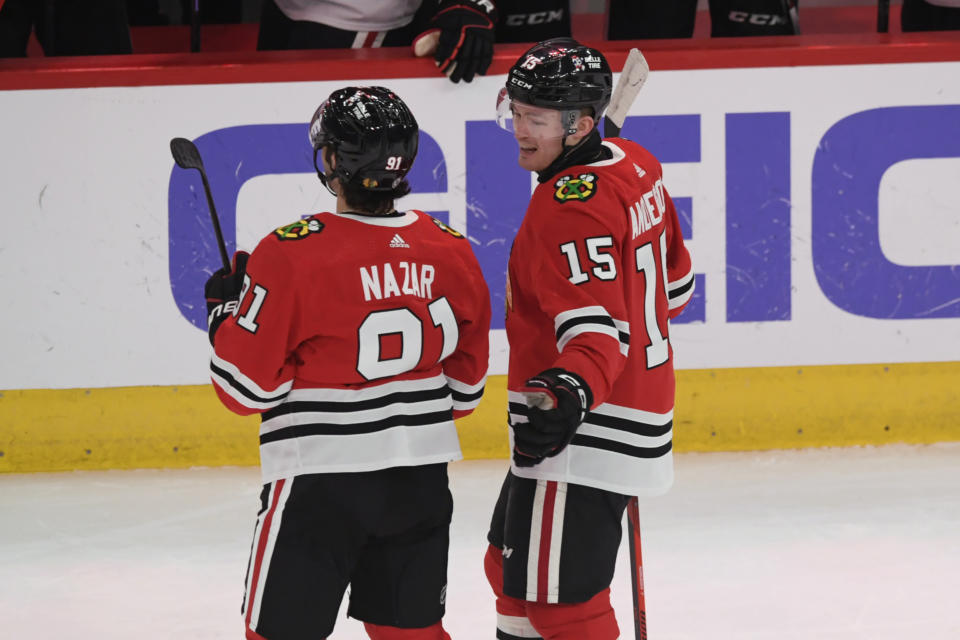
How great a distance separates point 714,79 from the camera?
11.1 ft

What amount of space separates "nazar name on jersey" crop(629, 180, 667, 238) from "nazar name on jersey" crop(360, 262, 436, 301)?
1.01 ft

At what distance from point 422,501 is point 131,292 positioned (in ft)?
6.17

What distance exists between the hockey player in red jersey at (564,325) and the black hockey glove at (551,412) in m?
0.12

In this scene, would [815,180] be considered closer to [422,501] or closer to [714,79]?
[714,79]

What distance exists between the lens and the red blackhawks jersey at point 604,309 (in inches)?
65.2

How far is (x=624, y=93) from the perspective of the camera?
80.0 inches

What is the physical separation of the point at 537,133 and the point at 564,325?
0.31m

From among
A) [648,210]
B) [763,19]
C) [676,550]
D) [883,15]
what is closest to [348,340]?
[648,210]

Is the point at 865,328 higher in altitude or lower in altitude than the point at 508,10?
lower

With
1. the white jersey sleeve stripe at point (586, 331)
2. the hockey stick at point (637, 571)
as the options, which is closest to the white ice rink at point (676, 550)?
the hockey stick at point (637, 571)

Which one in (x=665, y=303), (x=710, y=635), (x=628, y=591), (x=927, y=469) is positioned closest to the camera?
(x=665, y=303)

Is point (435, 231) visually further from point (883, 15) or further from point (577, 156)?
point (883, 15)

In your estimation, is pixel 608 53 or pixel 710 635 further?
pixel 608 53

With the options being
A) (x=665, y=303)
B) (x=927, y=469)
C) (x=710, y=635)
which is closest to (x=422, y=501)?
(x=665, y=303)
